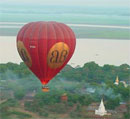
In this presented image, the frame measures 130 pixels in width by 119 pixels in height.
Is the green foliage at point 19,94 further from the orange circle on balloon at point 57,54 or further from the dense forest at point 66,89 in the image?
the orange circle on balloon at point 57,54

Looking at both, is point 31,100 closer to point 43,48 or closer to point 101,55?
point 43,48

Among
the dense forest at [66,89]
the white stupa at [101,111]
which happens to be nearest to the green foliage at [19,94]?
the dense forest at [66,89]

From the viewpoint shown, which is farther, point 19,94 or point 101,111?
point 19,94

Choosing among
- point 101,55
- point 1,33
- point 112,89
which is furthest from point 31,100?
point 1,33

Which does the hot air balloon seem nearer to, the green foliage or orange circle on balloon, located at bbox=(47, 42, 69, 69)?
orange circle on balloon, located at bbox=(47, 42, 69, 69)

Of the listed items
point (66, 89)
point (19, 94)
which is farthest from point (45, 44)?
point (66, 89)

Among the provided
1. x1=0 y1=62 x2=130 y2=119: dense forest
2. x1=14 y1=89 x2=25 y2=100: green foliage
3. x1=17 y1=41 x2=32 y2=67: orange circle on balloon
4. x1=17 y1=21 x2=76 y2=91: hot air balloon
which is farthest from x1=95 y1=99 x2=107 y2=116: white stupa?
x1=17 y1=41 x2=32 y2=67: orange circle on balloon

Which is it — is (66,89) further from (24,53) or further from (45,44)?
(45,44)
